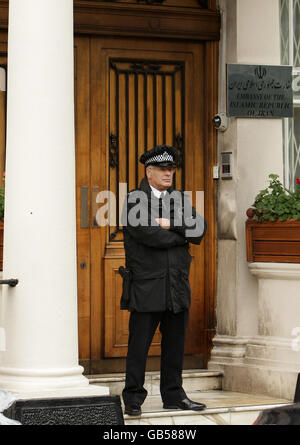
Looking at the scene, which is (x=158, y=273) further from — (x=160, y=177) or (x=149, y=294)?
(x=160, y=177)

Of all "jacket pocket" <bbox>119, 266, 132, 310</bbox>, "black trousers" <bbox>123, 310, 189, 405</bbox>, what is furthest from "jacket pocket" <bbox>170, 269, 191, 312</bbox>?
"jacket pocket" <bbox>119, 266, 132, 310</bbox>

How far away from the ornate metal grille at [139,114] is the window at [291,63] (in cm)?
96

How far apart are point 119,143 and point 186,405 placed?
8.10 ft

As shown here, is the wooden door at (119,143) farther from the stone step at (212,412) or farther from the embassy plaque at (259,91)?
the stone step at (212,412)

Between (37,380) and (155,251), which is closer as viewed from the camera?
(37,380)

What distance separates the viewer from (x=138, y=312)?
7512 mm

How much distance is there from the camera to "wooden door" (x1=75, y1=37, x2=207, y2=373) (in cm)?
876

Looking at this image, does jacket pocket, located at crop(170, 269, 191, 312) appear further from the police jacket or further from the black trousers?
the black trousers

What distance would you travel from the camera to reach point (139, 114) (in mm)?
8945

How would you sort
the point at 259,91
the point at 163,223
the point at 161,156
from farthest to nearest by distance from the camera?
the point at 259,91 → the point at 161,156 → the point at 163,223

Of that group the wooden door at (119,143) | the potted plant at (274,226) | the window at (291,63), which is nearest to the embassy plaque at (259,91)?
the window at (291,63)

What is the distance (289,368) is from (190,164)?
1.99m

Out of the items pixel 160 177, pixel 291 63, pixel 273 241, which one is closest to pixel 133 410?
pixel 160 177

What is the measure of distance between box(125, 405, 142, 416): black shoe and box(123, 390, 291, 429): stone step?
1.1 inches
